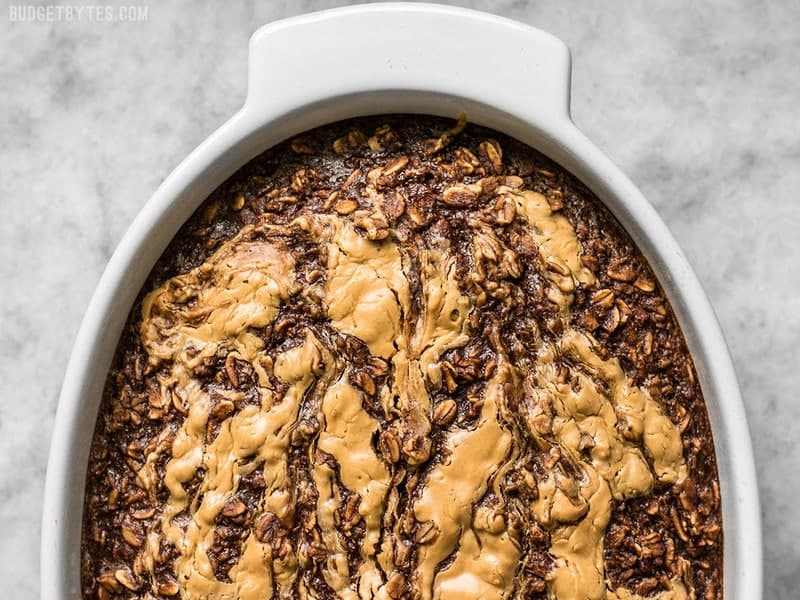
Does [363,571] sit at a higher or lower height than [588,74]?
lower

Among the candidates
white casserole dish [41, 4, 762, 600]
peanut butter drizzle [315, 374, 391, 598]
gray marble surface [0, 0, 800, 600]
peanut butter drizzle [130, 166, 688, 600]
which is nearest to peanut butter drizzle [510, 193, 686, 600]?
peanut butter drizzle [130, 166, 688, 600]

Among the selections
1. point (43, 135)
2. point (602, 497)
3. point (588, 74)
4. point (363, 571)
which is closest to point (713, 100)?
point (588, 74)

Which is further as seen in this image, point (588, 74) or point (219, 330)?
point (588, 74)

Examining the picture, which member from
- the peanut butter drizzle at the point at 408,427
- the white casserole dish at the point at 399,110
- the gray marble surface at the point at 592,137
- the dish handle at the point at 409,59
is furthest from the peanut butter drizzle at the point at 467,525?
the gray marble surface at the point at 592,137

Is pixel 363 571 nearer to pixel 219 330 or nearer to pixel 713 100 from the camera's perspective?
pixel 219 330

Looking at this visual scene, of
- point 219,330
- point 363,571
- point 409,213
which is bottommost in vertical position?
point 363,571

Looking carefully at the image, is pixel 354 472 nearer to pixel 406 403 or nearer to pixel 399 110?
pixel 406 403

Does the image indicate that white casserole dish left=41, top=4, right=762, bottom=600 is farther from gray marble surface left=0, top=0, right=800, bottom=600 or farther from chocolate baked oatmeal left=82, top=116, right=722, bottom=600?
gray marble surface left=0, top=0, right=800, bottom=600
